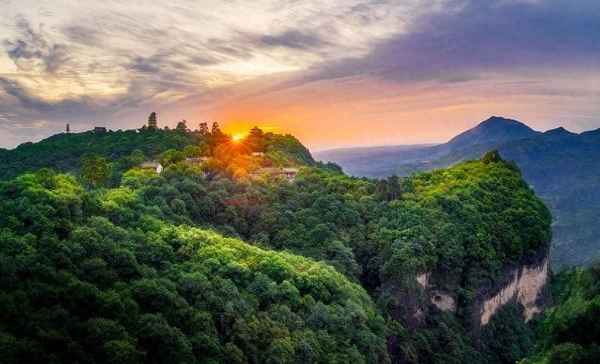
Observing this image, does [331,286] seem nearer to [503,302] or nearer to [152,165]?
[503,302]

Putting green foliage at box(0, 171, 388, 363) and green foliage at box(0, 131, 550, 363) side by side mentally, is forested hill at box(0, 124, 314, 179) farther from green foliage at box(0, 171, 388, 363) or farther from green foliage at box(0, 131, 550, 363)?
green foliage at box(0, 171, 388, 363)

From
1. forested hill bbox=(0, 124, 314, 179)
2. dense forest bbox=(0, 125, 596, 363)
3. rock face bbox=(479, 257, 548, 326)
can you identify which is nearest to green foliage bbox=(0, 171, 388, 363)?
dense forest bbox=(0, 125, 596, 363)

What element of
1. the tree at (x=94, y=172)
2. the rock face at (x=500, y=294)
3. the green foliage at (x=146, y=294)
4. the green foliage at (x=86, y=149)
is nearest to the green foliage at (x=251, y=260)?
the green foliage at (x=146, y=294)

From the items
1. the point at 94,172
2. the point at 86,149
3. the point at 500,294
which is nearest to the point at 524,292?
the point at 500,294

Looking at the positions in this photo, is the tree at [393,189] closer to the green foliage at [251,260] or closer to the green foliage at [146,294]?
the green foliage at [251,260]

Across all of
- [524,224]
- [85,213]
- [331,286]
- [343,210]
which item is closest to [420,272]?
[343,210]

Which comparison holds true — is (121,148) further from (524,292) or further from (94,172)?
(524,292)
